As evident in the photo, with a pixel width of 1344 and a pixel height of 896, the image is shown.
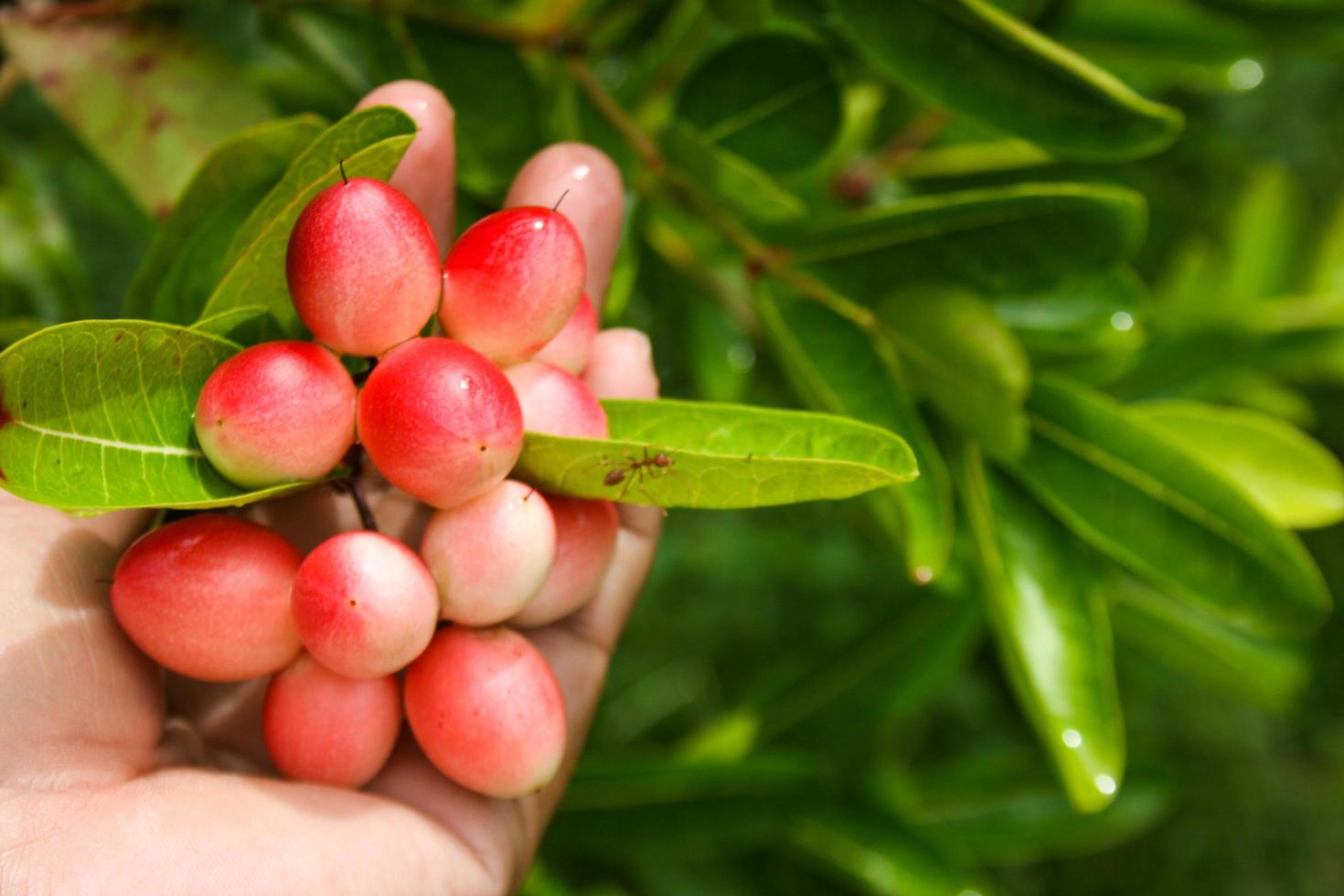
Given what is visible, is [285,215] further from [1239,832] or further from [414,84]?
[1239,832]

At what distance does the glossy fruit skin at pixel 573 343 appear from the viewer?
81 cm

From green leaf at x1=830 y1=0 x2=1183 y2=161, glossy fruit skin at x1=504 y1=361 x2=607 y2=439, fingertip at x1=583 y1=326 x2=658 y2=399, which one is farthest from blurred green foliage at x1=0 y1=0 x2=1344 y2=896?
glossy fruit skin at x1=504 y1=361 x2=607 y2=439

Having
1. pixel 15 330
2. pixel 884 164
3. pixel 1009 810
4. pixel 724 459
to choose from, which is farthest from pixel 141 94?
pixel 1009 810

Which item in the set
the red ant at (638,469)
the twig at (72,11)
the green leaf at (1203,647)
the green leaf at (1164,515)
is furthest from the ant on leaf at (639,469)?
the green leaf at (1203,647)

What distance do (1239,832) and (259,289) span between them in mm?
2209

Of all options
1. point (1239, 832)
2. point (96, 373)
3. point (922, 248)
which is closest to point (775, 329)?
point (922, 248)

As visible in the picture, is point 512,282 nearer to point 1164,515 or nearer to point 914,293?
point 914,293

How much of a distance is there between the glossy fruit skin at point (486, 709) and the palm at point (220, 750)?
111mm

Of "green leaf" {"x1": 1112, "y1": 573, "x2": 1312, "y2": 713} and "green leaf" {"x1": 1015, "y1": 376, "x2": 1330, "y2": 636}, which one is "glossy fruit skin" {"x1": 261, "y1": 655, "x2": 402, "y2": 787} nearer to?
"green leaf" {"x1": 1015, "y1": 376, "x2": 1330, "y2": 636}

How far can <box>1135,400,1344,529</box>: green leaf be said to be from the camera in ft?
3.30

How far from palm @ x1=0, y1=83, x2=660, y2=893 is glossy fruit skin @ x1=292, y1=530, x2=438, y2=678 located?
17cm

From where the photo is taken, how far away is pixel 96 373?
604 mm

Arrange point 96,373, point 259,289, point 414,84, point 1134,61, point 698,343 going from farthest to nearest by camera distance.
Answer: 1. point 698,343
2. point 1134,61
3. point 414,84
4. point 259,289
5. point 96,373

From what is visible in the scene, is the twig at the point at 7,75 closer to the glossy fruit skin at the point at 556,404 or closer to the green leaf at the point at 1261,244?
the glossy fruit skin at the point at 556,404
